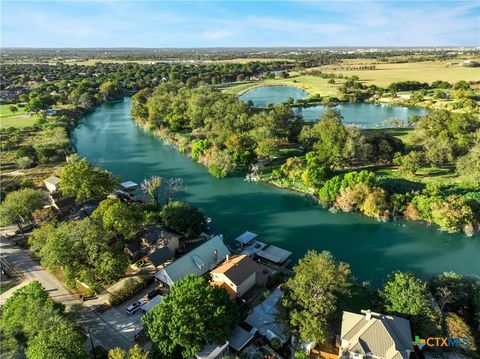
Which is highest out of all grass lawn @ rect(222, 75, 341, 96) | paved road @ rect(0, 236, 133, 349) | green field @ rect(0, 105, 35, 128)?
grass lawn @ rect(222, 75, 341, 96)

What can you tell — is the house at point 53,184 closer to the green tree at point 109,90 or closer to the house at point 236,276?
the house at point 236,276

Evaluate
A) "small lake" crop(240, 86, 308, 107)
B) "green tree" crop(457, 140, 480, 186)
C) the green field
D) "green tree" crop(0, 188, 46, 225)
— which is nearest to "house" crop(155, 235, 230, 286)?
"green tree" crop(0, 188, 46, 225)

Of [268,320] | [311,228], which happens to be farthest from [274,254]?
[268,320]

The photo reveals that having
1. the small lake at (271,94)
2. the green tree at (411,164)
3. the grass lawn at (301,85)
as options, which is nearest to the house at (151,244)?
the green tree at (411,164)

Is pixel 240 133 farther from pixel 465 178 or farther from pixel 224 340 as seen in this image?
pixel 224 340

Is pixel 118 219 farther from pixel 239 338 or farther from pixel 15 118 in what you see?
pixel 15 118

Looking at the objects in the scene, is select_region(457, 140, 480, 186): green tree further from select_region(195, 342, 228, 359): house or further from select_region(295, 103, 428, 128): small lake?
select_region(195, 342, 228, 359): house
